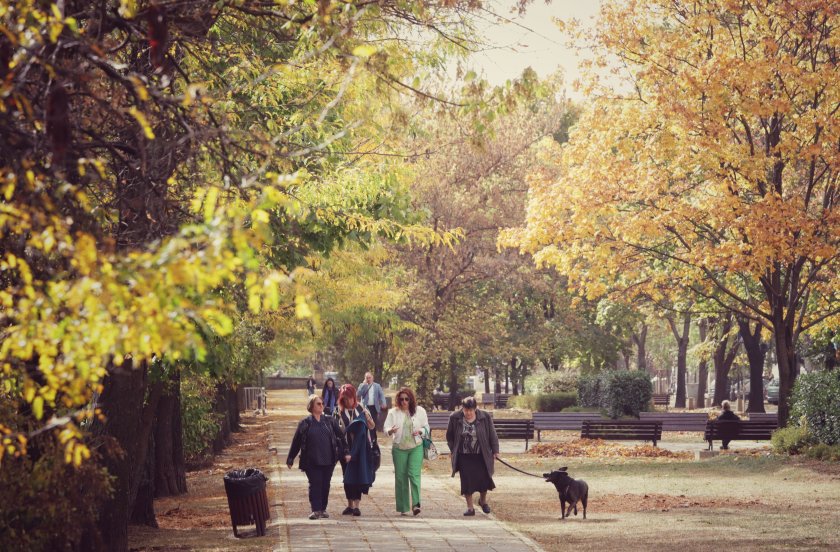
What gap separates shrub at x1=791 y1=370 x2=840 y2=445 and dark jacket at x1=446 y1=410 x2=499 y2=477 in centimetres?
882

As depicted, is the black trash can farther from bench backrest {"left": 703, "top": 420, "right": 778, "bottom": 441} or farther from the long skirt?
bench backrest {"left": 703, "top": 420, "right": 778, "bottom": 441}

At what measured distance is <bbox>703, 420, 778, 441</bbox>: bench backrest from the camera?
2536cm

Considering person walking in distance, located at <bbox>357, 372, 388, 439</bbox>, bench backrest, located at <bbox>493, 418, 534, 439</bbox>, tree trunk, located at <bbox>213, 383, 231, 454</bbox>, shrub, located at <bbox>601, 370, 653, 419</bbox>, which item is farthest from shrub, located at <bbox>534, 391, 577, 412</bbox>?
person walking in distance, located at <bbox>357, 372, 388, 439</bbox>

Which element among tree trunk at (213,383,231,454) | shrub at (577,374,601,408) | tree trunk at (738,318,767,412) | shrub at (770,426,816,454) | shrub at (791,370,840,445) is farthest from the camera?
tree trunk at (738,318,767,412)

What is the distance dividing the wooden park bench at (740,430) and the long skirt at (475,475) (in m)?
11.4

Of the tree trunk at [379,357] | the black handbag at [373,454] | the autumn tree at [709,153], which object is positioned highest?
the autumn tree at [709,153]

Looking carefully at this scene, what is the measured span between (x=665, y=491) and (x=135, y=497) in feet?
27.5

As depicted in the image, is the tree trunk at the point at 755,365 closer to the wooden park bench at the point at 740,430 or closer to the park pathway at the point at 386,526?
the wooden park bench at the point at 740,430

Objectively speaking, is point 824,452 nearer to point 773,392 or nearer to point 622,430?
point 622,430

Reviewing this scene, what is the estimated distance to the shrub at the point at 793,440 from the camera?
2258cm

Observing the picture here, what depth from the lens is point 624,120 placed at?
24000 millimetres

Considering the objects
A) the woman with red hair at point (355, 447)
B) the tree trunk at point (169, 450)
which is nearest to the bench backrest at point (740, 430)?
the tree trunk at point (169, 450)

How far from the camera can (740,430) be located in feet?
83.3

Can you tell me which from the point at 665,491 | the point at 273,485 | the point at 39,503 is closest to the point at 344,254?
the point at 273,485
